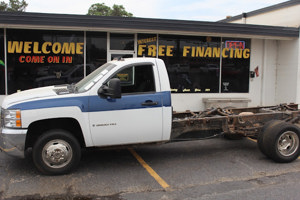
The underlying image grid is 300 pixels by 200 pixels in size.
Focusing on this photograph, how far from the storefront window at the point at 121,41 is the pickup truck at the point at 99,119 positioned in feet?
17.9

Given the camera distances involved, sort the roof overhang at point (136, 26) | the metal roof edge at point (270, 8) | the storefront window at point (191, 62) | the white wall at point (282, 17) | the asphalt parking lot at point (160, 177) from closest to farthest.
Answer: the asphalt parking lot at point (160, 177) < the roof overhang at point (136, 26) < the storefront window at point (191, 62) < the white wall at point (282, 17) < the metal roof edge at point (270, 8)

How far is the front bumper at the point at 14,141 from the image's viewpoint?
15.6 feet

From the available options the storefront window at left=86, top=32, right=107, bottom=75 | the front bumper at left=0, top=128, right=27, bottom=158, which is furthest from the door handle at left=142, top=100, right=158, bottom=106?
the storefront window at left=86, top=32, right=107, bottom=75

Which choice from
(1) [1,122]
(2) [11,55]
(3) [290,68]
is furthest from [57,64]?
(3) [290,68]

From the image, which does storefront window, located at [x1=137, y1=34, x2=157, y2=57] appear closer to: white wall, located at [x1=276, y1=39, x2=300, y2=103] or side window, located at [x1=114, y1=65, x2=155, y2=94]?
white wall, located at [x1=276, y1=39, x2=300, y2=103]

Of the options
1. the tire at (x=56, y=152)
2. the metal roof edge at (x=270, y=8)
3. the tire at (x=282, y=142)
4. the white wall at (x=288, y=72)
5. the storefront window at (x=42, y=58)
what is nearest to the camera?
the tire at (x=56, y=152)

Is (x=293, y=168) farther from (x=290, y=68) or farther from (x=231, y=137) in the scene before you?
(x=290, y=68)

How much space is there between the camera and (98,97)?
16.4 feet

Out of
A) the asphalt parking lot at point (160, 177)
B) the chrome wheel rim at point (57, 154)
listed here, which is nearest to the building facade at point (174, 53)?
the asphalt parking lot at point (160, 177)

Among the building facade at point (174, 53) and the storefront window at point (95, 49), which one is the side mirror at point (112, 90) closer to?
the building facade at point (174, 53)

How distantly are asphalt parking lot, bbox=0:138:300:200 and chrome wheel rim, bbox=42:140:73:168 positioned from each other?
23 cm

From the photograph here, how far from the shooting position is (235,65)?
12.2 metres

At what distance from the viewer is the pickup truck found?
4.82 meters

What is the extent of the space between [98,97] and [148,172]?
5.24 ft
